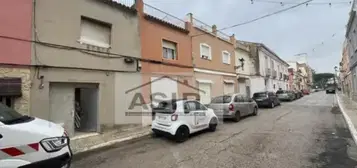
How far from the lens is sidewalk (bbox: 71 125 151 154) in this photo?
792 cm

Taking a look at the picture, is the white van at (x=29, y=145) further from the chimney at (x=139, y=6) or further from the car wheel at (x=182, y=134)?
the chimney at (x=139, y=6)

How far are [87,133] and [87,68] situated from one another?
2.64 m

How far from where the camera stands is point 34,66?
8008 mm

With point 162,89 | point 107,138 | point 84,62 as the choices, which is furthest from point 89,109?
point 162,89

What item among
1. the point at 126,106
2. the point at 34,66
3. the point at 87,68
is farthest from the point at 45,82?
the point at 126,106

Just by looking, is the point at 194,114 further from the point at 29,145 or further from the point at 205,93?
the point at 205,93

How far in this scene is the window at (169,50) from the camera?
45.0ft

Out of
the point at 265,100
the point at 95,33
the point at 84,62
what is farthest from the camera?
the point at 265,100

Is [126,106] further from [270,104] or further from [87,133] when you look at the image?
[270,104]

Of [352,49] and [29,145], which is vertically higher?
[352,49]

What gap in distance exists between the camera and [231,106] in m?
12.8

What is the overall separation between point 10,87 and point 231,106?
31.5 ft

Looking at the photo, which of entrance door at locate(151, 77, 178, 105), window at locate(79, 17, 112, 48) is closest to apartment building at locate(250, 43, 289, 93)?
entrance door at locate(151, 77, 178, 105)

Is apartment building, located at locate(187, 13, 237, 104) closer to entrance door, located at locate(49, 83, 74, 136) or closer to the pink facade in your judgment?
entrance door, located at locate(49, 83, 74, 136)
